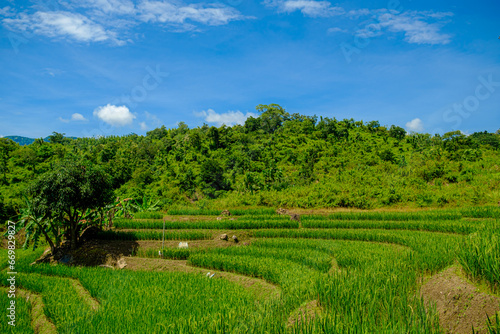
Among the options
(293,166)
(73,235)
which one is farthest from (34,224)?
(293,166)

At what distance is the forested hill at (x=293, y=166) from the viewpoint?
25.9m

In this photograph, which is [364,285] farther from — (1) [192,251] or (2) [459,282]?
(1) [192,251]

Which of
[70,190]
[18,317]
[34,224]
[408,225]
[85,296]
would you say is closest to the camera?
[18,317]

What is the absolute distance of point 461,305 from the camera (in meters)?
4.69

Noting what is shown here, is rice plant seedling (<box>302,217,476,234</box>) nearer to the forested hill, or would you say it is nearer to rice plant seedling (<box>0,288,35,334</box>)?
the forested hill

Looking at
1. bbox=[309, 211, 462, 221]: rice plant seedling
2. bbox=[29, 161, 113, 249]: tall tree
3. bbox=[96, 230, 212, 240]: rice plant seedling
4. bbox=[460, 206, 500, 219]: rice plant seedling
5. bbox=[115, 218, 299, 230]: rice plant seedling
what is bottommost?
bbox=[96, 230, 212, 240]: rice plant seedling

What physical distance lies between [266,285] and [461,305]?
5.39 meters

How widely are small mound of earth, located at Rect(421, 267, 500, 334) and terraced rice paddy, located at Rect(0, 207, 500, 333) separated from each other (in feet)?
0.29

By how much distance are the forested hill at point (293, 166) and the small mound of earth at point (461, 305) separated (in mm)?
20782

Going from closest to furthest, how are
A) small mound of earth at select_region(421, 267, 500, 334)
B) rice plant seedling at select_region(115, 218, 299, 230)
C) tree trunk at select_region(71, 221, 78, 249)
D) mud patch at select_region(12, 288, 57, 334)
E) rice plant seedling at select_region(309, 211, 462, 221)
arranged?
1. small mound of earth at select_region(421, 267, 500, 334)
2. mud patch at select_region(12, 288, 57, 334)
3. tree trunk at select_region(71, 221, 78, 249)
4. rice plant seedling at select_region(309, 211, 462, 221)
5. rice plant seedling at select_region(115, 218, 299, 230)

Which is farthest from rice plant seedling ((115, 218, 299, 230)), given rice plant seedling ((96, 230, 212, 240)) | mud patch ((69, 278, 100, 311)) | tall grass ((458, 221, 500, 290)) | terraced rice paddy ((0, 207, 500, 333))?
tall grass ((458, 221, 500, 290))

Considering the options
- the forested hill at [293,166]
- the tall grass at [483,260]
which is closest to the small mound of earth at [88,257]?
the forested hill at [293,166]

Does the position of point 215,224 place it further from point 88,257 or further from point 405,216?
point 405,216

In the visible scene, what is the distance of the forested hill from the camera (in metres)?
25.9
